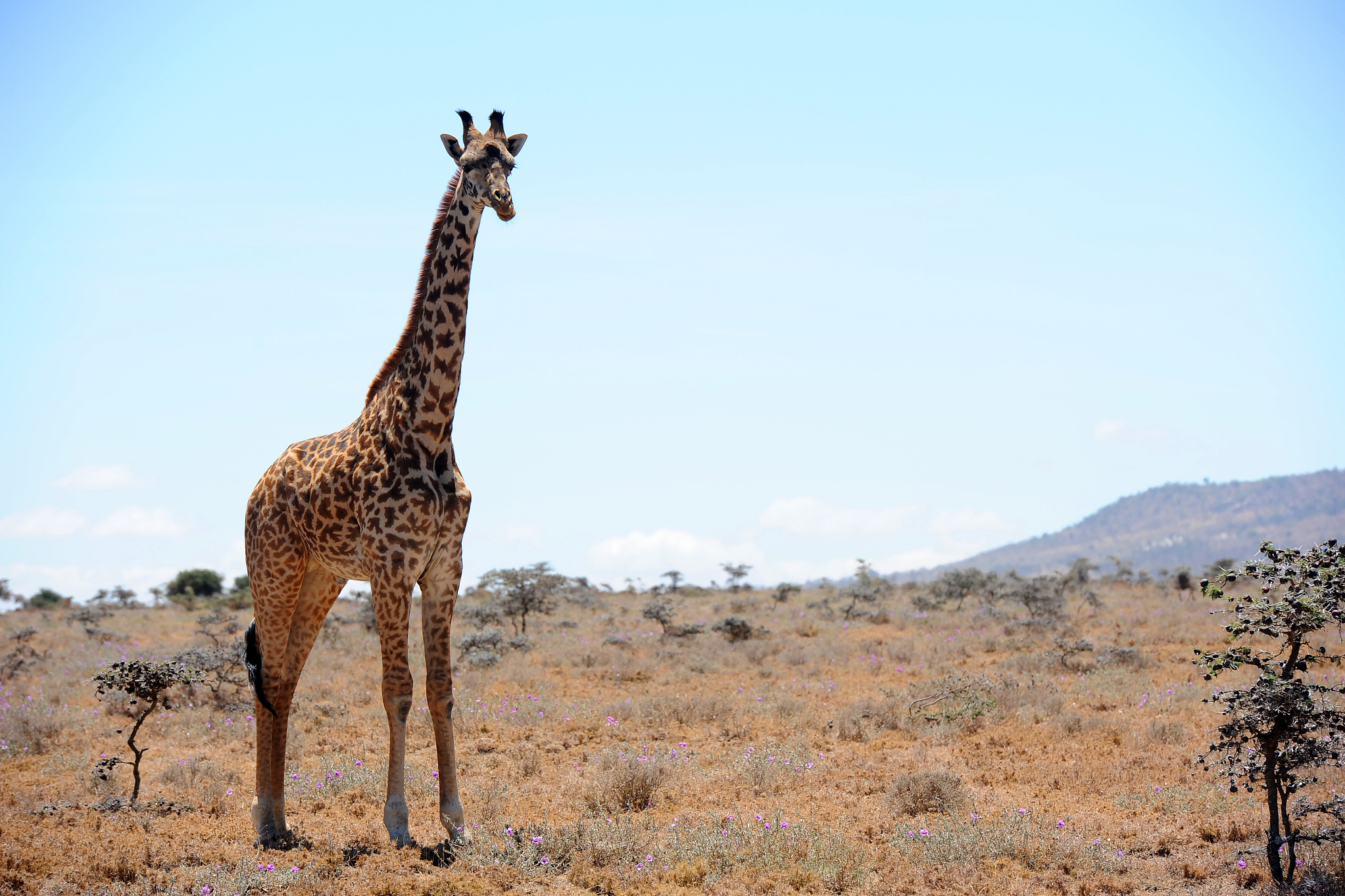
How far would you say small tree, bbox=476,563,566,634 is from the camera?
22.7m

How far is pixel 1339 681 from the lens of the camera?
1373cm

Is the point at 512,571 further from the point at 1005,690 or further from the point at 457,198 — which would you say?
the point at 457,198

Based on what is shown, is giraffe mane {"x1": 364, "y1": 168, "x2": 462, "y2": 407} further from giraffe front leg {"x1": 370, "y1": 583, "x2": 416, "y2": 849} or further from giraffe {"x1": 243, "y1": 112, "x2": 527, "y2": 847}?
giraffe front leg {"x1": 370, "y1": 583, "x2": 416, "y2": 849}

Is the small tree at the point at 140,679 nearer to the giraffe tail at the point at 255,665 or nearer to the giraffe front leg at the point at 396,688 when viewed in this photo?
the giraffe tail at the point at 255,665

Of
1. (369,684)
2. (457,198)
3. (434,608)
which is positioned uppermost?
(457,198)

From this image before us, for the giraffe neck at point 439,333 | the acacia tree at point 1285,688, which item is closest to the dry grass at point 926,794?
the acacia tree at point 1285,688

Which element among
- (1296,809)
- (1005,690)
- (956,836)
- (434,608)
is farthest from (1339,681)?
(434,608)

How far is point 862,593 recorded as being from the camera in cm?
3012

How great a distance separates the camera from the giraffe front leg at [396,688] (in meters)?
Result: 7.04

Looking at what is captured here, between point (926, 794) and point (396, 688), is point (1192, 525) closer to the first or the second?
point (926, 794)

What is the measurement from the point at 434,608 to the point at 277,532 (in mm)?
1644

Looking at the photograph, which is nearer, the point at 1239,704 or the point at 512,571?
the point at 1239,704

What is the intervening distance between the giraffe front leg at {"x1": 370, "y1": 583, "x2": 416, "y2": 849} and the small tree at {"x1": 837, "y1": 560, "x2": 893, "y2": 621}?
18357 mm

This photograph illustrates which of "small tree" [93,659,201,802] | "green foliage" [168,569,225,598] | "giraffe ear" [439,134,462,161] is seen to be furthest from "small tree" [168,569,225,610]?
"giraffe ear" [439,134,462,161]
